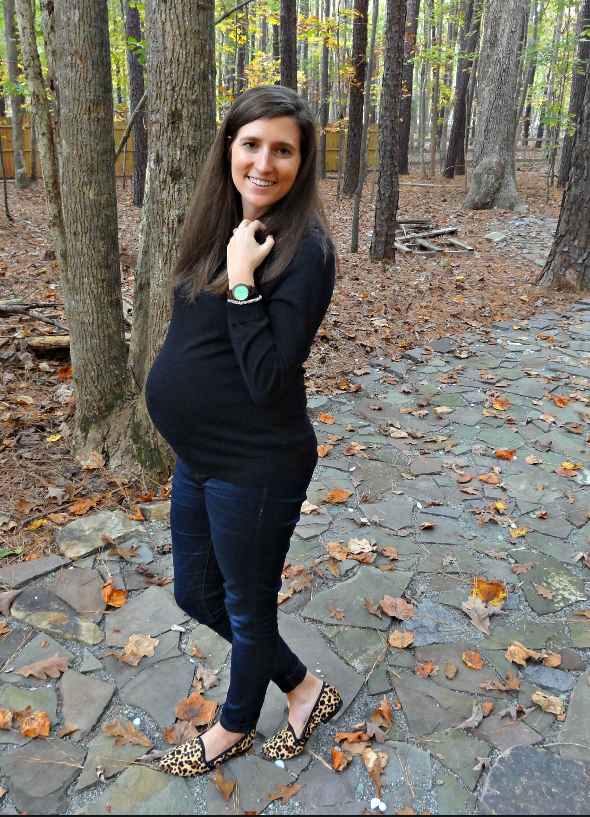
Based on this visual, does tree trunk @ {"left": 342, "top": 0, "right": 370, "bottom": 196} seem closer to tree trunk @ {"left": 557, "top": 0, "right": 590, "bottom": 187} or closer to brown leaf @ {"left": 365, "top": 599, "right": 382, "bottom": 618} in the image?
tree trunk @ {"left": 557, "top": 0, "right": 590, "bottom": 187}

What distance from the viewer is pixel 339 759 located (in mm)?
2168

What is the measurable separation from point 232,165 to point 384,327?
5665 mm

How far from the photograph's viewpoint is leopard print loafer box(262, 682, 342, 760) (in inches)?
85.6

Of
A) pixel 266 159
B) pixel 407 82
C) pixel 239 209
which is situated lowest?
pixel 239 209

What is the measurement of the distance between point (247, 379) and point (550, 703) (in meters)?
1.94

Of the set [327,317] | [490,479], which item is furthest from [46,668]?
[327,317]

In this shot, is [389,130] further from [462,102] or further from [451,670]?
[462,102]

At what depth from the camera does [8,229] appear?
35.1 ft

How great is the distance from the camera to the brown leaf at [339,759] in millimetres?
2152

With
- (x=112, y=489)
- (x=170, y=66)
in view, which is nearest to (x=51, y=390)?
(x=112, y=489)

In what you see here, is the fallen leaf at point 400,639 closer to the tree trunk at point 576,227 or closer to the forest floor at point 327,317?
the forest floor at point 327,317

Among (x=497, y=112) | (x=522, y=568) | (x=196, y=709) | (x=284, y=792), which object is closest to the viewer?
(x=284, y=792)

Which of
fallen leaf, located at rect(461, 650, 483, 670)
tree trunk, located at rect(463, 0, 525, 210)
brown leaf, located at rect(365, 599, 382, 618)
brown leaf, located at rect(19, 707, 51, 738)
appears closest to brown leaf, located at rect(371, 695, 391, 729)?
fallen leaf, located at rect(461, 650, 483, 670)

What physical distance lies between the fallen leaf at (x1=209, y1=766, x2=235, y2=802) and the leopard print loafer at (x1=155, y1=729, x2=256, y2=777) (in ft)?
0.07
